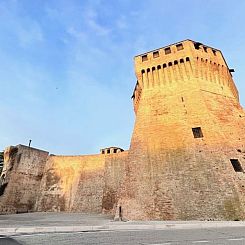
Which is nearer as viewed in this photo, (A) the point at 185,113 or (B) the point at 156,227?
(B) the point at 156,227

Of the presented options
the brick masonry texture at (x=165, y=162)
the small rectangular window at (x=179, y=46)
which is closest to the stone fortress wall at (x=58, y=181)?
the brick masonry texture at (x=165, y=162)

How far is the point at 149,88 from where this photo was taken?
17203 millimetres

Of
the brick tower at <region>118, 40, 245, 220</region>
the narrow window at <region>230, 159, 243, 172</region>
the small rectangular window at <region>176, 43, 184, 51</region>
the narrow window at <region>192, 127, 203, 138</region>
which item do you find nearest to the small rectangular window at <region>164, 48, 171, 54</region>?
the brick tower at <region>118, 40, 245, 220</region>

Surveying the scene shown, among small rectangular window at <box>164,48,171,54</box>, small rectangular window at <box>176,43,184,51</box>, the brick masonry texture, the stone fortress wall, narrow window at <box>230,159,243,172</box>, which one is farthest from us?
the stone fortress wall

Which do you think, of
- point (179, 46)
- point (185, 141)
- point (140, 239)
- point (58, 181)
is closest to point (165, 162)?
point (185, 141)

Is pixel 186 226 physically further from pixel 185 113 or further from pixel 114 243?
pixel 185 113

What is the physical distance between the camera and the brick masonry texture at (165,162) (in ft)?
38.9

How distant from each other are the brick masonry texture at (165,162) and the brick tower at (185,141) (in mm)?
47

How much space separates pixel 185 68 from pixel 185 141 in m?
5.52

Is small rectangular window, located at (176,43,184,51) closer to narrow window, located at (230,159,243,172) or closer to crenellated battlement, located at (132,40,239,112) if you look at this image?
crenellated battlement, located at (132,40,239,112)

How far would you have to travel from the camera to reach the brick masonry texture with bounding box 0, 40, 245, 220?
467 inches

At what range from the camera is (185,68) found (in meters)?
16.4

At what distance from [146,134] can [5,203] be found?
38.5ft

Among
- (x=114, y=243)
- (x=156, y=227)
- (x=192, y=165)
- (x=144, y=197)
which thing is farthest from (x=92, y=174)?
(x=114, y=243)
